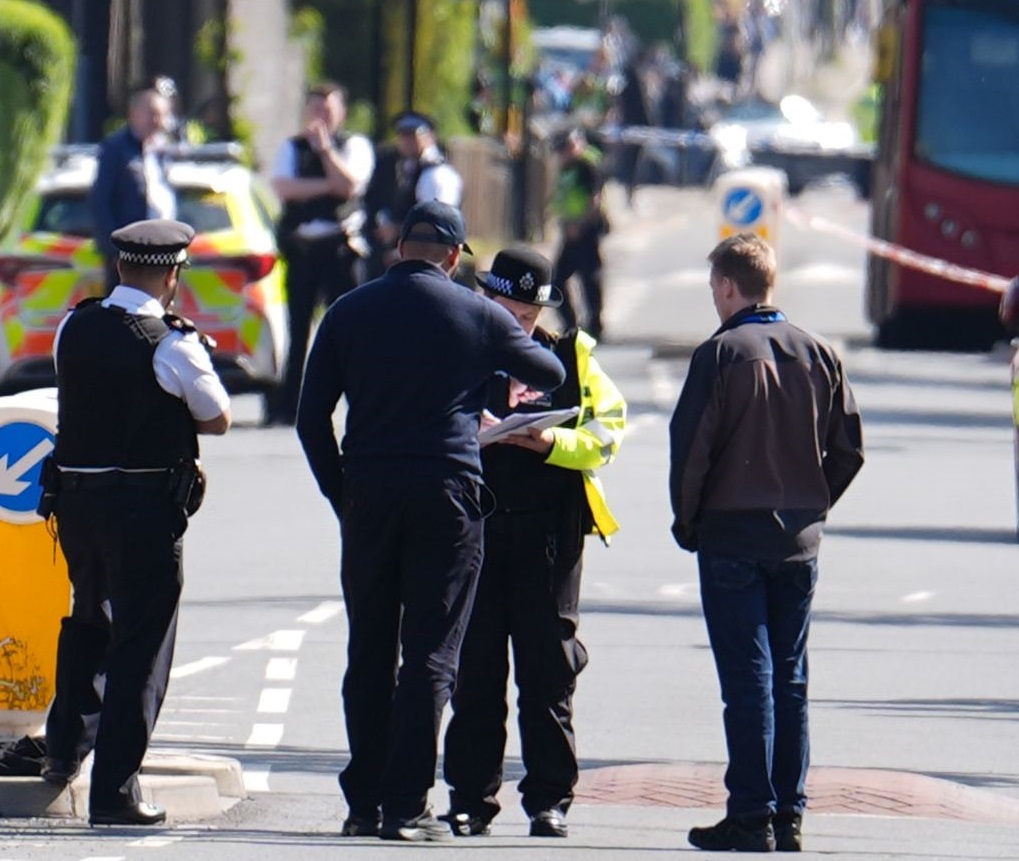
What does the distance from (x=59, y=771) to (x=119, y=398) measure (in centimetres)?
113

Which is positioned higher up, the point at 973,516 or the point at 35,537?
the point at 35,537

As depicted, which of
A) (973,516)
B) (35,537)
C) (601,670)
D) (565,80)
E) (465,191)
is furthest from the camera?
(565,80)

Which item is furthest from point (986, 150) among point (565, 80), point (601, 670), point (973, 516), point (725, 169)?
point (565, 80)

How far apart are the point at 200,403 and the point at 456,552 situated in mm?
835

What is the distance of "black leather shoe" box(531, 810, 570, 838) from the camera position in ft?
30.4

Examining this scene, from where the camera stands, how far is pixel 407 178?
20328 mm

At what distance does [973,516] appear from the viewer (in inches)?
688

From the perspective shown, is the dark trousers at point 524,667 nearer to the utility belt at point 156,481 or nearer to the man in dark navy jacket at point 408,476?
the man in dark navy jacket at point 408,476

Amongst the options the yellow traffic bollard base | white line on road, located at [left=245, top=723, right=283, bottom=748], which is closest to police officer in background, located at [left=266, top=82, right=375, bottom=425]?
white line on road, located at [left=245, top=723, right=283, bottom=748]

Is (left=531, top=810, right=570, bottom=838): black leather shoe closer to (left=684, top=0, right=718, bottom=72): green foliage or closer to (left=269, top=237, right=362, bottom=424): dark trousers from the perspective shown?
(left=269, top=237, right=362, bottom=424): dark trousers

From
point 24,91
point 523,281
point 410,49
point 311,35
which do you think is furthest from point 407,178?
point 311,35

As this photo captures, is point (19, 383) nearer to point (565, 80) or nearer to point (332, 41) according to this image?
point (332, 41)

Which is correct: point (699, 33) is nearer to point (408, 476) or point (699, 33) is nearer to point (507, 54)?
point (507, 54)

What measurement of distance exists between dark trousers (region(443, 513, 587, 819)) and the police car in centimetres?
994
